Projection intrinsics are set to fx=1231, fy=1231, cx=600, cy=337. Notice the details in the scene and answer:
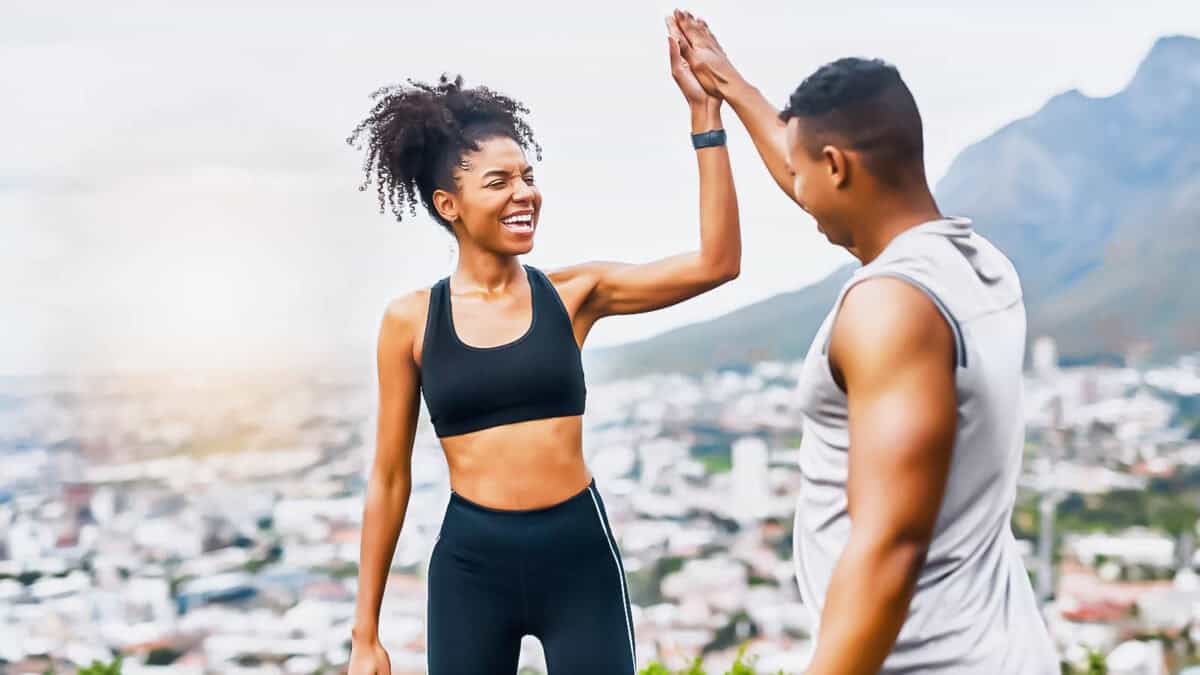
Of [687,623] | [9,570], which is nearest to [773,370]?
[687,623]

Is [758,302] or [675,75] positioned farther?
[758,302]

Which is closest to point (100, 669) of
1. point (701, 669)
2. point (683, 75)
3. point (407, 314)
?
point (701, 669)

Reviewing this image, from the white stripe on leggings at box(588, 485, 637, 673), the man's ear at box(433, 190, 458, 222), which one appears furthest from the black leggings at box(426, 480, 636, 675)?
the man's ear at box(433, 190, 458, 222)

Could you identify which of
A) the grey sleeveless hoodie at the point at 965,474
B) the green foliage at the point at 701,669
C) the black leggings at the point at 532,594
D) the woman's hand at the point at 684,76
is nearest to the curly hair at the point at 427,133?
the woman's hand at the point at 684,76

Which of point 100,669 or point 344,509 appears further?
point 344,509

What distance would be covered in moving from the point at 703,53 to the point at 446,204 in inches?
19.6

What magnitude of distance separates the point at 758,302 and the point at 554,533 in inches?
99.7

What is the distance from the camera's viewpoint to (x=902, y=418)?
1076 millimetres

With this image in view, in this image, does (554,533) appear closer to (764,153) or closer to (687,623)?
(764,153)

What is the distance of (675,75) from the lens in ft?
6.64

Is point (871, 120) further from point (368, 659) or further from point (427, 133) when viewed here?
point (368, 659)

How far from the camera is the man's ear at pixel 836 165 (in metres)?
1.23

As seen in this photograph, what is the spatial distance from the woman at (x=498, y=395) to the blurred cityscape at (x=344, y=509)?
1908 millimetres

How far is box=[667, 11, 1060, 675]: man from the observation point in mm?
1087
